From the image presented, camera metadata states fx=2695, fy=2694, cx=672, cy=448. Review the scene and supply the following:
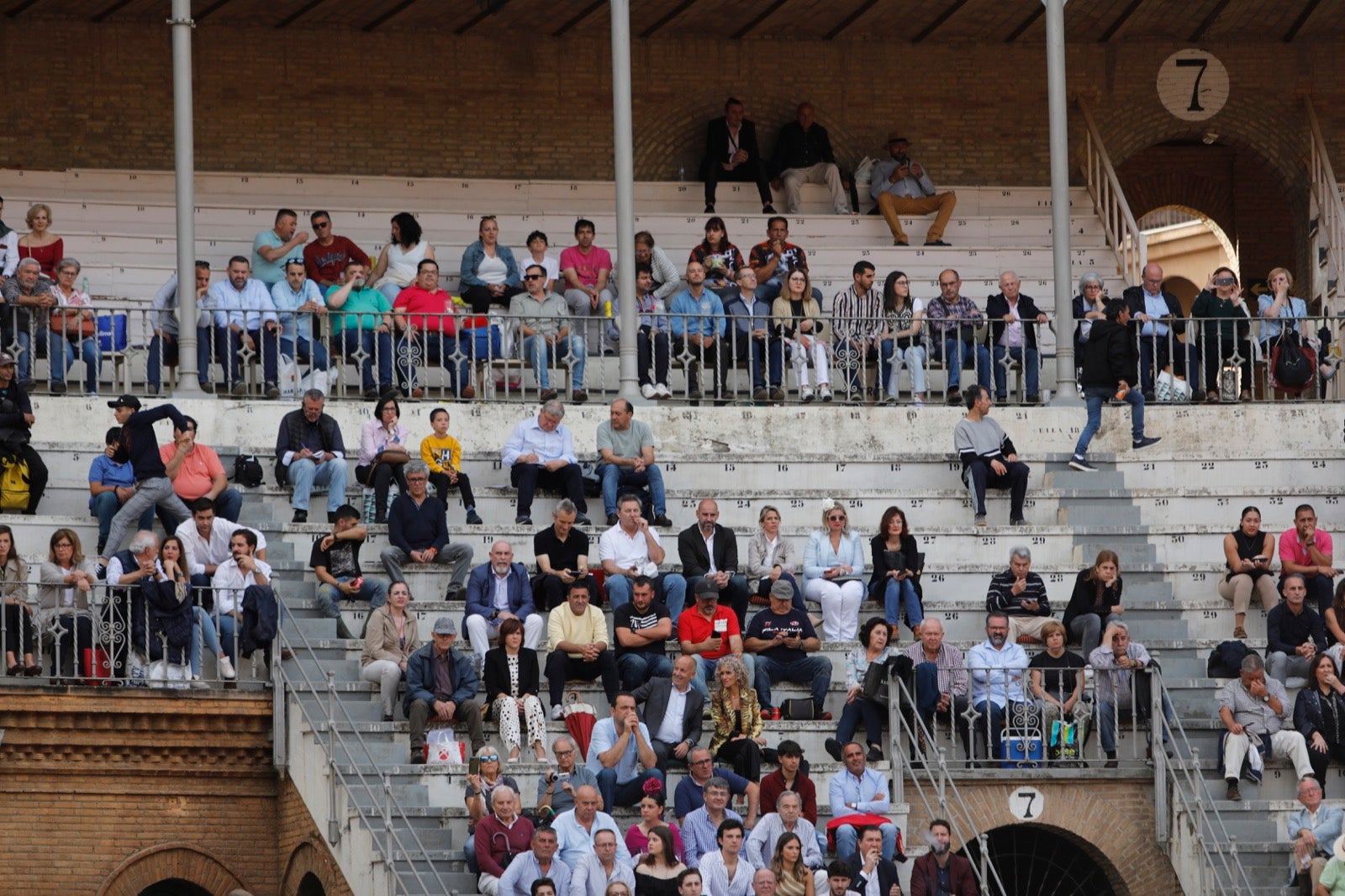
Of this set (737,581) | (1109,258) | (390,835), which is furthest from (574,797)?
(1109,258)

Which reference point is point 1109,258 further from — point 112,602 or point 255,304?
point 112,602

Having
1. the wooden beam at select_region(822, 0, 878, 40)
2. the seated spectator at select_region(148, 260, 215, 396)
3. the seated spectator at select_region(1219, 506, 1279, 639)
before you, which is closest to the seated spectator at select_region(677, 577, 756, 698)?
the seated spectator at select_region(1219, 506, 1279, 639)

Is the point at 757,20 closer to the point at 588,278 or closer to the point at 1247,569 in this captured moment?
the point at 588,278

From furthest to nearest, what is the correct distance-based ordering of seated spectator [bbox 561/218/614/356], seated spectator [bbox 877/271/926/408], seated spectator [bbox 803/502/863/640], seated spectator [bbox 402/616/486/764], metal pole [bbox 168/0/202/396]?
seated spectator [bbox 561/218/614/356] < seated spectator [bbox 877/271/926/408] < metal pole [bbox 168/0/202/396] < seated spectator [bbox 803/502/863/640] < seated spectator [bbox 402/616/486/764]

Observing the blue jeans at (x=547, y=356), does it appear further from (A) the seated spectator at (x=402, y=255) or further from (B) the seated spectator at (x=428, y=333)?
(A) the seated spectator at (x=402, y=255)

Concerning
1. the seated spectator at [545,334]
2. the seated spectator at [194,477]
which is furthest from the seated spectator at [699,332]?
the seated spectator at [194,477]

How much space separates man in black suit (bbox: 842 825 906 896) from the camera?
16.8 m

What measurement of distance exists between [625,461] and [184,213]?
444cm

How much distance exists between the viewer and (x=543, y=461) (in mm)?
20875

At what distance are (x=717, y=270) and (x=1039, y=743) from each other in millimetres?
7311

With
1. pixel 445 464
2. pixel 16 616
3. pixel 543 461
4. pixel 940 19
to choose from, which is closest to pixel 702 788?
pixel 543 461

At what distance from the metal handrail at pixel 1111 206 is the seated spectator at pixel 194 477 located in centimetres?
1020

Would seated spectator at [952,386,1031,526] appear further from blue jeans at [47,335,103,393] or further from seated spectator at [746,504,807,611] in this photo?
blue jeans at [47,335,103,393]

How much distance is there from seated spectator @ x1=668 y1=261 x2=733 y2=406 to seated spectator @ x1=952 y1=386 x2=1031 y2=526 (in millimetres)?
2444
